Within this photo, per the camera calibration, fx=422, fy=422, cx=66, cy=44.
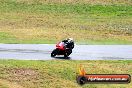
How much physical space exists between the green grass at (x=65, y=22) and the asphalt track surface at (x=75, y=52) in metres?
1.97

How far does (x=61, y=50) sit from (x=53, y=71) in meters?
2.67

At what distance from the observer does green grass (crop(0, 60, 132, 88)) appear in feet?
70.2

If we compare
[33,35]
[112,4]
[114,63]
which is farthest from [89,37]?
[112,4]

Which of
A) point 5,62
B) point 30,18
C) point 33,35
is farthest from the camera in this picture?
point 30,18

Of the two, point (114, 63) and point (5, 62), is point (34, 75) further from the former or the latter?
point (114, 63)

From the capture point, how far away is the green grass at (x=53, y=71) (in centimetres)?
2141

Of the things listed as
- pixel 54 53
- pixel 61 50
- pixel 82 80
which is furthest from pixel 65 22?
pixel 82 80

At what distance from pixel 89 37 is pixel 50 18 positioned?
909cm

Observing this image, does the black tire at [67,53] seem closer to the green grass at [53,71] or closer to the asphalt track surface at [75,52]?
the asphalt track surface at [75,52]

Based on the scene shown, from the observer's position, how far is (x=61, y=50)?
24938mm

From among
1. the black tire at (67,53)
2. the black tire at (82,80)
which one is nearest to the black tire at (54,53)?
the black tire at (67,53)

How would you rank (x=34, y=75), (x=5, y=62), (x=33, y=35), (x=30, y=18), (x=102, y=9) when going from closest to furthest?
(x=34, y=75)
(x=5, y=62)
(x=33, y=35)
(x=30, y=18)
(x=102, y=9)

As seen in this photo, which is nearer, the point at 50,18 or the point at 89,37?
A: the point at 89,37

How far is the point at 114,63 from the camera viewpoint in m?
24.4
